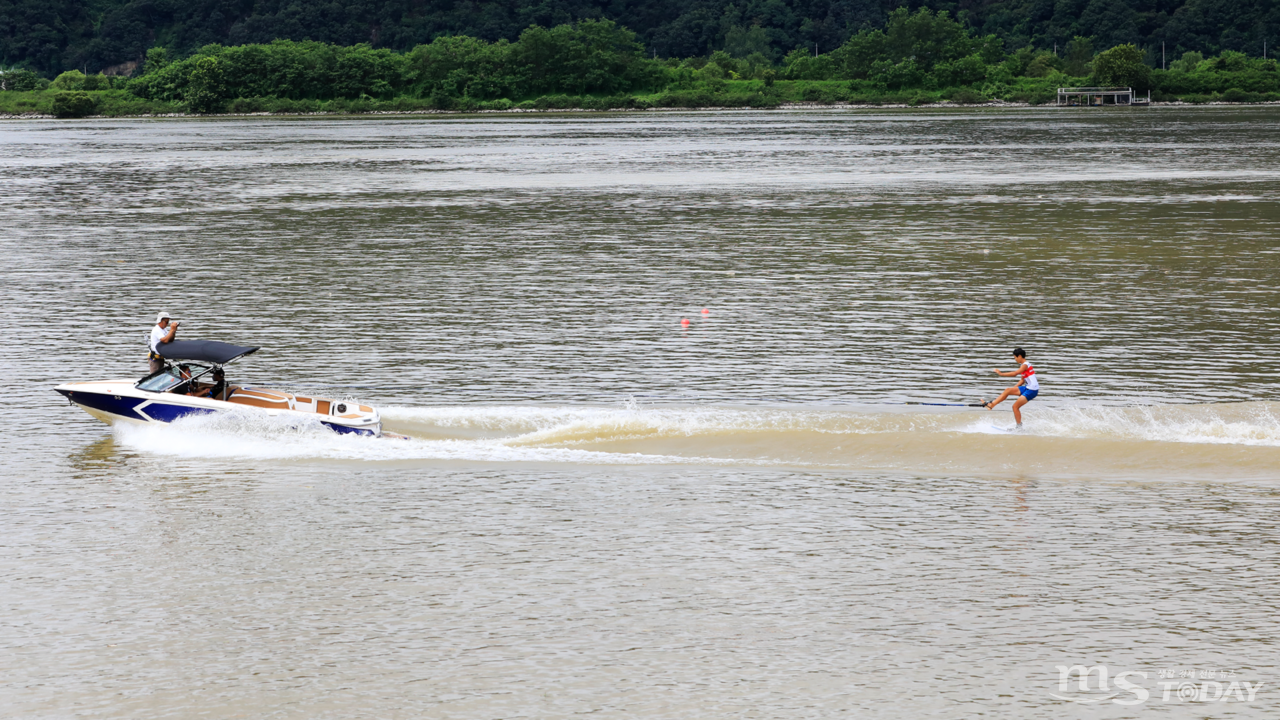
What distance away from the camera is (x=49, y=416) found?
29.6 metres

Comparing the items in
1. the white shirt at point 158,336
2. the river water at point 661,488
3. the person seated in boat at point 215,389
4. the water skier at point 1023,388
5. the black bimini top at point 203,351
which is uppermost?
the white shirt at point 158,336

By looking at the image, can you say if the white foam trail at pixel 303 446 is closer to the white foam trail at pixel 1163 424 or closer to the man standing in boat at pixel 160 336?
the man standing in boat at pixel 160 336

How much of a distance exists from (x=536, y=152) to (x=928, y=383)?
97587 mm

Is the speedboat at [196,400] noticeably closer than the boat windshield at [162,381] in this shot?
Yes

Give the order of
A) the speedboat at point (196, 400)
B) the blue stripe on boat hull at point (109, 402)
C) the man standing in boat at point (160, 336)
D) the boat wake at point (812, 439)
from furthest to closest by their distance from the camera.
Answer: the man standing in boat at point (160, 336) < the blue stripe on boat hull at point (109, 402) < the speedboat at point (196, 400) < the boat wake at point (812, 439)

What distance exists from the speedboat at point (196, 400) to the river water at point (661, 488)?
0.41m

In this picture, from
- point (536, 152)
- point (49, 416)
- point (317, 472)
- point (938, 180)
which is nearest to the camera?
point (317, 472)

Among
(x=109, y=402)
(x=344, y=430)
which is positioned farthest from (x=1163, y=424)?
(x=109, y=402)

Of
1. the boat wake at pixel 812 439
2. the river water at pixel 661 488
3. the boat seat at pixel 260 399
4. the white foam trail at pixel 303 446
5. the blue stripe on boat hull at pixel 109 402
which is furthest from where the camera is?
the blue stripe on boat hull at pixel 109 402

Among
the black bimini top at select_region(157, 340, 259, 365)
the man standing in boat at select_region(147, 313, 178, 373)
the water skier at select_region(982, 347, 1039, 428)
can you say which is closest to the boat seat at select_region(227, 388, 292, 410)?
the black bimini top at select_region(157, 340, 259, 365)

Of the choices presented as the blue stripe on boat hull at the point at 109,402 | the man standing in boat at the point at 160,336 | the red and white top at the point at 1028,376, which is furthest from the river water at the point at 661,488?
the man standing in boat at the point at 160,336

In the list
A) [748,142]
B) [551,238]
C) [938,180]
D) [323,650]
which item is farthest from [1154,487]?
[748,142]

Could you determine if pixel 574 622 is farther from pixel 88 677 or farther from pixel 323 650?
pixel 88 677

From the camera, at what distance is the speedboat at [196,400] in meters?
26.4
